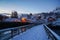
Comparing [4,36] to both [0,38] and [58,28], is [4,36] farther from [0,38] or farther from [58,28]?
[58,28]

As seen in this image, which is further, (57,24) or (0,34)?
(57,24)

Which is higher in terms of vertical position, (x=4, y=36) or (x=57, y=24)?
(x=4, y=36)

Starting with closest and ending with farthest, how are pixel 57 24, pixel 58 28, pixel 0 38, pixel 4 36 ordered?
pixel 0 38 < pixel 4 36 < pixel 58 28 < pixel 57 24

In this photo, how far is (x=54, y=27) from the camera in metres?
32.3

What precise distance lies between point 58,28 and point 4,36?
20705 millimetres

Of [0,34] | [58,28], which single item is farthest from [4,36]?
[58,28]

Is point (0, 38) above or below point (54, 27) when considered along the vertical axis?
above

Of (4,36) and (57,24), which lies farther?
(57,24)

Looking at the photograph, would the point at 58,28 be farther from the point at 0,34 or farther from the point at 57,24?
the point at 0,34

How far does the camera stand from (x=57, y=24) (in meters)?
33.6

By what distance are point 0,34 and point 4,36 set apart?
2.54 feet

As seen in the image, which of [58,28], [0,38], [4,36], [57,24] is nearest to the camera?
[0,38]

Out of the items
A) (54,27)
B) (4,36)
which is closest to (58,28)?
(54,27)

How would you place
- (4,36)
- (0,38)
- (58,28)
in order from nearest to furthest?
1. (0,38)
2. (4,36)
3. (58,28)
